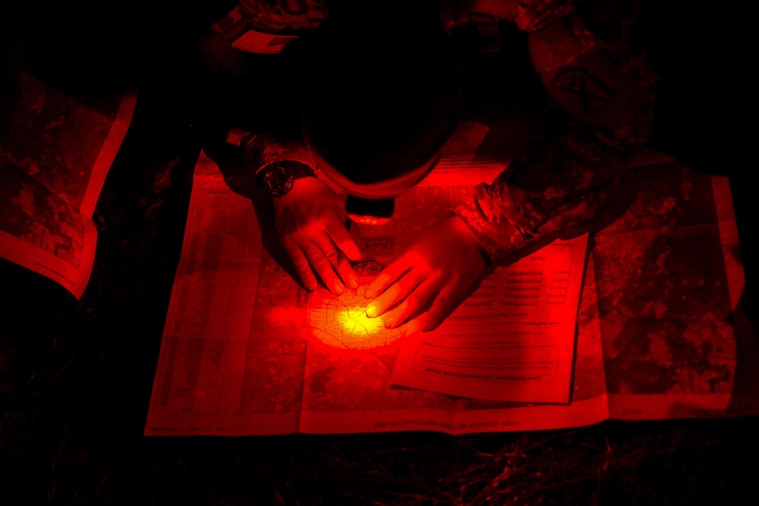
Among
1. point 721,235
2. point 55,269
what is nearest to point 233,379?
point 55,269

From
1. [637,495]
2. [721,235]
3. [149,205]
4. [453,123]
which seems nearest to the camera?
[453,123]

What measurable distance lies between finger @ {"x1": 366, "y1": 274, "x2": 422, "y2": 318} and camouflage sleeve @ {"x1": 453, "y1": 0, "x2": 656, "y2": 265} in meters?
0.13

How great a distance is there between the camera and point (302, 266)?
970 millimetres

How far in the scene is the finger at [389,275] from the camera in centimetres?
93

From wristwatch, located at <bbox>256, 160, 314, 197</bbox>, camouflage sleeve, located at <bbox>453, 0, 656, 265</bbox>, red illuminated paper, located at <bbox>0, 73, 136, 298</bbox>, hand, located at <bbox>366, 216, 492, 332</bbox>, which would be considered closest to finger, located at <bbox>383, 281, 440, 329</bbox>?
hand, located at <bbox>366, 216, 492, 332</bbox>

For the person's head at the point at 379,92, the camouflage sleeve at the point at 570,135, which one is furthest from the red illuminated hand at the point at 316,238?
the person's head at the point at 379,92

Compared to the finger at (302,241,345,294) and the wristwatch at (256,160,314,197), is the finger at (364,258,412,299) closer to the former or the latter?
the finger at (302,241,345,294)

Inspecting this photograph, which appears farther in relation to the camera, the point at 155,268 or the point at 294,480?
the point at 155,268

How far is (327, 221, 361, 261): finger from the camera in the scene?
3.15ft

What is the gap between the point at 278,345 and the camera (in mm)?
958

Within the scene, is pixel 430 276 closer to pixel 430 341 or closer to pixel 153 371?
pixel 430 341

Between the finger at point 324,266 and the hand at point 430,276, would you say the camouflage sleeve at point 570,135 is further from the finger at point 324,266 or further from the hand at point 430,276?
the finger at point 324,266

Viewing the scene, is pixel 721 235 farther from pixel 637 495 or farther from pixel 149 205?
pixel 149 205

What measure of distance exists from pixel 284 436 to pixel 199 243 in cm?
37
